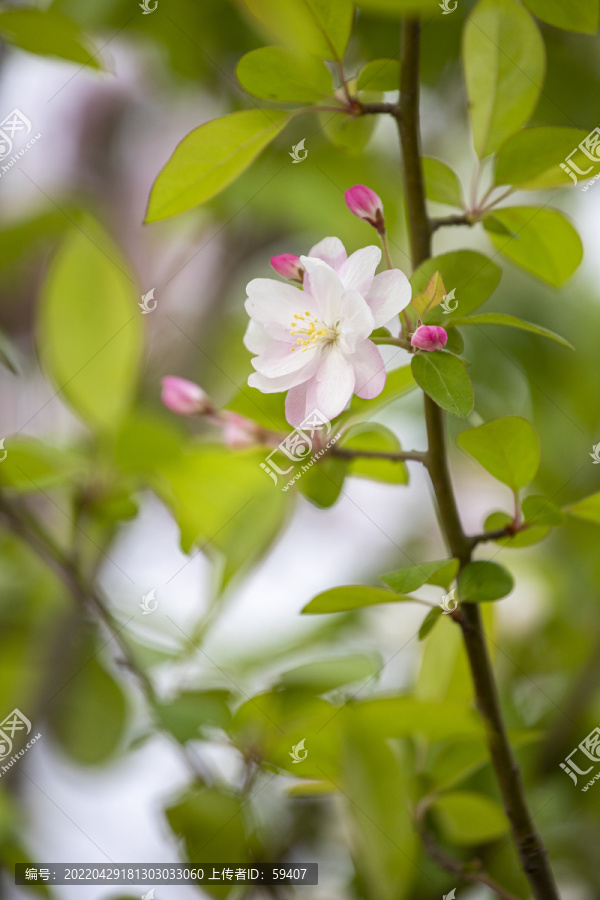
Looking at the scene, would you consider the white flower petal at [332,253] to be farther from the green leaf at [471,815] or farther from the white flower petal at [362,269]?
the green leaf at [471,815]

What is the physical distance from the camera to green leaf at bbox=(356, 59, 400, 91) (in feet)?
1.21

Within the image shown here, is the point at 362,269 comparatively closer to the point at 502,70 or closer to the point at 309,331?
the point at 309,331

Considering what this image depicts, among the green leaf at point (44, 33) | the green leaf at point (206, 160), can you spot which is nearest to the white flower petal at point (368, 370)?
the green leaf at point (206, 160)

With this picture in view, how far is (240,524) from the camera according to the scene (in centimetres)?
63

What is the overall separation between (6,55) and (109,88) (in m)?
0.38

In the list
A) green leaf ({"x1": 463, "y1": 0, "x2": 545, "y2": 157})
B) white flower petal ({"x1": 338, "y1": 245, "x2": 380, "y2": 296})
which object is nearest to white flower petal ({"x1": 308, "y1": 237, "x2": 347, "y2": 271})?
white flower petal ({"x1": 338, "y1": 245, "x2": 380, "y2": 296})

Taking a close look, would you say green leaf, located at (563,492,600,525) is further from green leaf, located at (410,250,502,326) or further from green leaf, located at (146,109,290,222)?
green leaf, located at (146,109,290,222)

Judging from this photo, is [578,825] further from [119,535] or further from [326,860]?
[119,535]

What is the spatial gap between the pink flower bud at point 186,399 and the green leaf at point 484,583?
205 millimetres

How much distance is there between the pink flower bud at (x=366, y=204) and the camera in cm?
35

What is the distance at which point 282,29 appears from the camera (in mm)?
328

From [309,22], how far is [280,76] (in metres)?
0.03

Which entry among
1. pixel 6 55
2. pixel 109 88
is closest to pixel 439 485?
pixel 6 55

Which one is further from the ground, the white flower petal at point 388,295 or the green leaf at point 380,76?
the green leaf at point 380,76
